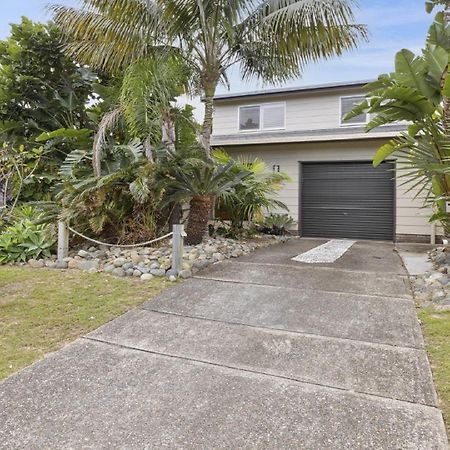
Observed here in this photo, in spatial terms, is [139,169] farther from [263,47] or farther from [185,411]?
[185,411]

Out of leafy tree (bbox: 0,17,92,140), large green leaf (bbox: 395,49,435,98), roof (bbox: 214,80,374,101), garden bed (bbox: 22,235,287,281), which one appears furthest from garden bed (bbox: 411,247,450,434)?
leafy tree (bbox: 0,17,92,140)

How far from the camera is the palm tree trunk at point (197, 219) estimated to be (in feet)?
24.7

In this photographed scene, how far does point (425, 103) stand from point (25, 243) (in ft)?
23.8

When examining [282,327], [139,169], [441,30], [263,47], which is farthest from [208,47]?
[282,327]

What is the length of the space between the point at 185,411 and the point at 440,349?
2.29 metres

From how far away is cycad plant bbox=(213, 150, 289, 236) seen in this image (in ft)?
28.8

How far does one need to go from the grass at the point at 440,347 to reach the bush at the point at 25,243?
6252mm

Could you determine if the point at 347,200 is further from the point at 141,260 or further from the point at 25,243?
the point at 25,243

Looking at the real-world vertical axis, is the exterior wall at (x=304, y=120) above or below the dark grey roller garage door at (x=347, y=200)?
above

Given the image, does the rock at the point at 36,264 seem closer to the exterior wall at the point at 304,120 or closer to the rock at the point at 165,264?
the rock at the point at 165,264

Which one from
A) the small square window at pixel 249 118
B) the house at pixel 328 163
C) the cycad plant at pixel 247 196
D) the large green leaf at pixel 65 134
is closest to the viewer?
the large green leaf at pixel 65 134

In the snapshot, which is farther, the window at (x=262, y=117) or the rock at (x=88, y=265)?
the window at (x=262, y=117)

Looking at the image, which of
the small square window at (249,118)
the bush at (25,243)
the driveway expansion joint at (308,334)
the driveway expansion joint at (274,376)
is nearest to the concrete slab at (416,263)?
the driveway expansion joint at (308,334)

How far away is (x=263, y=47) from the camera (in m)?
8.27
